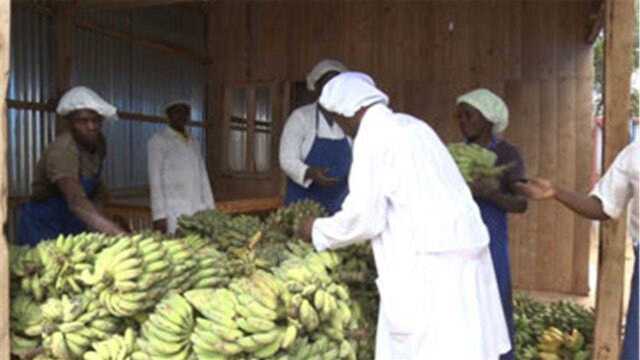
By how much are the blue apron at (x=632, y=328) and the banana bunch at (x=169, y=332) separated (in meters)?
1.77

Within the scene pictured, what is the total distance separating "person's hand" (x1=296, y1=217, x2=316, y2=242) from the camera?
303 cm

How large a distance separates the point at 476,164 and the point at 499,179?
215 millimetres

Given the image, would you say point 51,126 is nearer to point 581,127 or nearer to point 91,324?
point 91,324

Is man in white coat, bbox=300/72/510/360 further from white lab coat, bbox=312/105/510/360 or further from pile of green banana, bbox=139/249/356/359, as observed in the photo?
pile of green banana, bbox=139/249/356/359

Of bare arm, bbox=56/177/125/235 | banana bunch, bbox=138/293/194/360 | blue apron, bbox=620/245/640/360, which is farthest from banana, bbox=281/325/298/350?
blue apron, bbox=620/245/640/360

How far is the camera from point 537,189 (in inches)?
129

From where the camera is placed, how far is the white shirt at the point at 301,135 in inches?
181

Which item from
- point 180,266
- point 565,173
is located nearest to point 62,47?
point 180,266

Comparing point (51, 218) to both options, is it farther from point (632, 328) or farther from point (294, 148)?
point (632, 328)

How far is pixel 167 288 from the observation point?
2445 mm

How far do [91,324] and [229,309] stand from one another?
20.3 inches

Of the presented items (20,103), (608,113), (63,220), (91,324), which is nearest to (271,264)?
(91,324)

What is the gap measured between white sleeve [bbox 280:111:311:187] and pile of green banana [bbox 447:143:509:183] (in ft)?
4.46

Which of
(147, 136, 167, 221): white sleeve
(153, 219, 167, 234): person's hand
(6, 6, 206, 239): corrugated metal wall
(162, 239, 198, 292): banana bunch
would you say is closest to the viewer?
(162, 239, 198, 292): banana bunch
